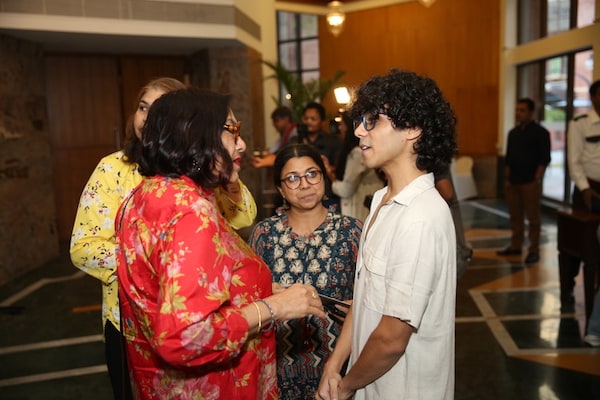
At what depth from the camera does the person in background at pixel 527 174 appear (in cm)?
587

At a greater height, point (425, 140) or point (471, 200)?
point (425, 140)

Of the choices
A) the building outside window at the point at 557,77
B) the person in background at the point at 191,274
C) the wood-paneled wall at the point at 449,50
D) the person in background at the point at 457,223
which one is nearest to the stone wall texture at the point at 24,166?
the person in background at the point at 457,223

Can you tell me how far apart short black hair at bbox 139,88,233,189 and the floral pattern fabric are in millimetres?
898

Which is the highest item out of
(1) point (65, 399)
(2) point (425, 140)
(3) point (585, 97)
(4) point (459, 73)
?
(4) point (459, 73)

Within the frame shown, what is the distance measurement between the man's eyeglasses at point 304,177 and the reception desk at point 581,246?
276cm

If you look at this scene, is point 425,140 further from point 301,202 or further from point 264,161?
point 264,161

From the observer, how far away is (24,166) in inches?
239

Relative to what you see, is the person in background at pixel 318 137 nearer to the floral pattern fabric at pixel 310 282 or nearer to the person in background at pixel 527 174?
the person in background at pixel 527 174

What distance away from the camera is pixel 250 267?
140 centimetres

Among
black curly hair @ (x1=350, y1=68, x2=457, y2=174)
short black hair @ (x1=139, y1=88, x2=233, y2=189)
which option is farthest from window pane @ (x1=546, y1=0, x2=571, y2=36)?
short black hair @ (x1=139, y1=88, x2=233, y2=189)

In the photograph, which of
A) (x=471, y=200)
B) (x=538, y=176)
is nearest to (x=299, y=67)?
(x=471, y=200)

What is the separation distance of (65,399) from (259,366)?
2.27 metres

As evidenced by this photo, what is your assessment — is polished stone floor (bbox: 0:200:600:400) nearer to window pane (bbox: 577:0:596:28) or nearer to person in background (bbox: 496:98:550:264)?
person in background (bbox: 496:98:550:264)

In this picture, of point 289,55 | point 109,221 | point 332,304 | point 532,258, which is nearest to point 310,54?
point 289,55
